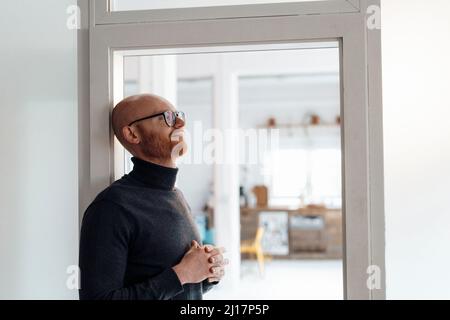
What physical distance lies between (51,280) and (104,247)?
0.41m

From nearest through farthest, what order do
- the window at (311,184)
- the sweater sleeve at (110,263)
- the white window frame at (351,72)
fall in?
the sweater sleeve at (110,263), the white window frame at (351,72), the window at (311,184)

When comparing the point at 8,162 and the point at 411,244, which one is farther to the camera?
the point at 8,162

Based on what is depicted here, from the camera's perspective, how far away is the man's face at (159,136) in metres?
1.20

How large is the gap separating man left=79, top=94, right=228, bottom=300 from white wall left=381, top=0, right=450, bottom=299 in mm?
461

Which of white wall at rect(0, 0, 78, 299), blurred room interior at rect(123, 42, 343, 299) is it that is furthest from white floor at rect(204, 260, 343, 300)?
white wall at rect(0, 0, 78, 299)

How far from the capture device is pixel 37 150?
1.38 m

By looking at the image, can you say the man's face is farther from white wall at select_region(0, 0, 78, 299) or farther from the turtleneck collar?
white wall at select_region(0, 0, 78, 299)

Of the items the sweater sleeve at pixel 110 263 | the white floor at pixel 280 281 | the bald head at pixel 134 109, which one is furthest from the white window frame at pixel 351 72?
the white floor at pixel 280 281

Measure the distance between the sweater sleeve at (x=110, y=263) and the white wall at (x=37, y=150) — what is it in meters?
0.26

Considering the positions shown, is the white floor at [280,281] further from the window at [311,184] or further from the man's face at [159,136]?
the man's face at [159,136]
